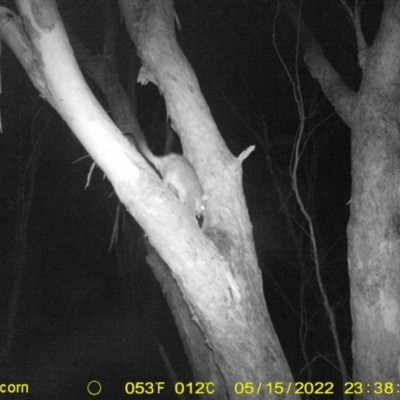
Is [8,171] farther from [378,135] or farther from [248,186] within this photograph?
[378,135]

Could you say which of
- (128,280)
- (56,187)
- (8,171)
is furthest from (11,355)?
(56,187)

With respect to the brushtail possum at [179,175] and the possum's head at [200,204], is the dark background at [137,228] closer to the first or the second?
the brushtail possum at [179,175]

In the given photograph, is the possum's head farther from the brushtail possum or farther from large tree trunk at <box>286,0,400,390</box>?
large tree trunk at <box>286,0,400,390</box>

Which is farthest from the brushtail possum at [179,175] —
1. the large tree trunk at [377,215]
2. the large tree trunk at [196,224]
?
the large tree trunk at [377,215]

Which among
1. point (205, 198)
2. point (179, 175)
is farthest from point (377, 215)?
point (179, 175)

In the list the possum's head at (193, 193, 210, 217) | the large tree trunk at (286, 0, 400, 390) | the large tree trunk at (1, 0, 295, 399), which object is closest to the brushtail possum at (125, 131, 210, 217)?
the possum's head at (193, 193, 210, 217)

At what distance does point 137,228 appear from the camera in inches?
332

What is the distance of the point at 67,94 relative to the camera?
7.68ft

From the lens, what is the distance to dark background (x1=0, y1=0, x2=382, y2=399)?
6789 millimetres

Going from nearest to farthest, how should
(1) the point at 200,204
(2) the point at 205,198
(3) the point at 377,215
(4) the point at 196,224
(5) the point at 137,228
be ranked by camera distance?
1. (4) the point at 196,224
2. (2) the point at 205,198
3. (3) the point at 377,215
4. (1) the point at 200,204
5. (5) the point at 137,228

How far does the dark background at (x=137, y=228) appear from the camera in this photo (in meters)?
6.79

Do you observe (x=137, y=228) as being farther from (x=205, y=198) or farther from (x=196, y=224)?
(x=196, y=224)

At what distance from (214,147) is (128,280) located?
8698mm

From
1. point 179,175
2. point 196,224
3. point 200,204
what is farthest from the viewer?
point 179,175
